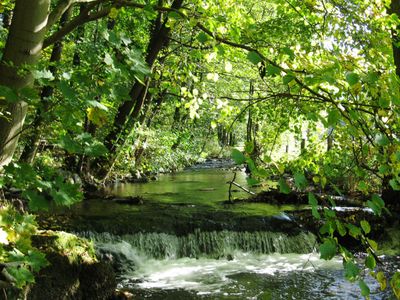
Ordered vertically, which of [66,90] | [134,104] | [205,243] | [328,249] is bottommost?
[205,243]

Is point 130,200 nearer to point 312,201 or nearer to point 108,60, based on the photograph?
point 108,60

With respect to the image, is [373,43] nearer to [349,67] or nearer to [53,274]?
[349,67]

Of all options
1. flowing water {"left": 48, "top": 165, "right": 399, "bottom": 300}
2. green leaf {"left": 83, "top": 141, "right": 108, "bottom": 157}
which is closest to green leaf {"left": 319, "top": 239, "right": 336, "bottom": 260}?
green leaf {"left": 83, "top": 141, "right": 108, "bottom": 157}

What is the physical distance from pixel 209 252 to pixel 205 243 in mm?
247

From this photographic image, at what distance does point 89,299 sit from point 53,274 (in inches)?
30.4

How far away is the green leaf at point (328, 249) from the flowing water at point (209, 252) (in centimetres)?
567

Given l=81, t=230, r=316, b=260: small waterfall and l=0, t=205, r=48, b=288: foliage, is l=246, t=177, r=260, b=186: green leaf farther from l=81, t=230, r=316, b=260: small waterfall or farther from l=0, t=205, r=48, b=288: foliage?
l=81, t=230, r=316, b=260: small waterfall

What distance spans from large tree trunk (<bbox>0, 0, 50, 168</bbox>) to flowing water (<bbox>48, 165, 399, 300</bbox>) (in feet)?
17.1

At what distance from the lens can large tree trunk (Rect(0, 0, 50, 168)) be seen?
2.63 metres

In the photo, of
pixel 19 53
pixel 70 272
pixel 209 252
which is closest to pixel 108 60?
pixel 19 53

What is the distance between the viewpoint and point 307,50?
10.1 feet

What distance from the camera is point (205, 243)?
9969 mm

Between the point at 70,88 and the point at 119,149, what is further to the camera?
the point at 119,149

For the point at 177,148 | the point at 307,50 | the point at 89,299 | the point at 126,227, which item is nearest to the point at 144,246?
the point at 126,227
